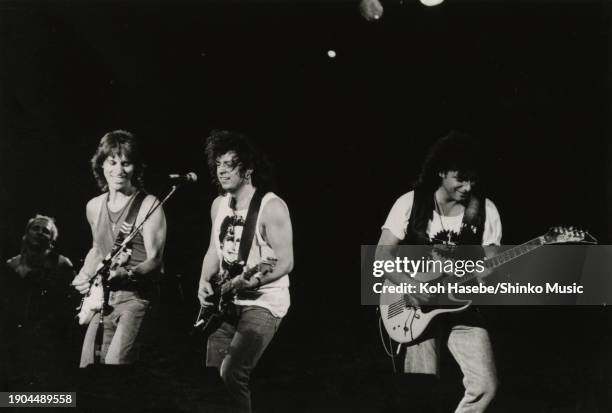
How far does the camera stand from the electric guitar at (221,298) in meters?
3.95

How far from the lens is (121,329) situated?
409 centimetres

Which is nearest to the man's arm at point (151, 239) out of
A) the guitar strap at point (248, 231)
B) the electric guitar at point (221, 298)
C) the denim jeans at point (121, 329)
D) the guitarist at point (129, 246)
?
the guitarist at point (129, 246)

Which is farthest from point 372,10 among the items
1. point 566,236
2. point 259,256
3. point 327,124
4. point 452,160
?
point 566,236

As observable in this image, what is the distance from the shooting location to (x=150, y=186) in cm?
421

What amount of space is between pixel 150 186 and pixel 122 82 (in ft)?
2.57

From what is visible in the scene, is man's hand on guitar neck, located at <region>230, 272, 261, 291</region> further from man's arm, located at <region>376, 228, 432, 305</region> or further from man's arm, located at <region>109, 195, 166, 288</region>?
man's arm, located at <region>376, 228, 432, 305</region>

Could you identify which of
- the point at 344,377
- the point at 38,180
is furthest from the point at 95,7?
the point at 344,377

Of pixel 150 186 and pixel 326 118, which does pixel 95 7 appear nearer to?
pixel 150 186

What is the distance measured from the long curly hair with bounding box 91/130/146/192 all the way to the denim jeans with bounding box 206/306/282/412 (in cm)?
120

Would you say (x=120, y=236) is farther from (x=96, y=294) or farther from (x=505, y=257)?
(x=505, y=257)

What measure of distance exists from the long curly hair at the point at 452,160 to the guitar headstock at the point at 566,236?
1.91 feet

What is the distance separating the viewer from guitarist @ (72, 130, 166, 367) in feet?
13.4

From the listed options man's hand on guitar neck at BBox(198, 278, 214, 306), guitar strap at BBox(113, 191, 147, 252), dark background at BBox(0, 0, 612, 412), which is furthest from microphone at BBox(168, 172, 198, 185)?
man's hand on guitar neck at BBox(198, 278, 214, 306)

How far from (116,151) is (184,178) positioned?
0.51 meters
